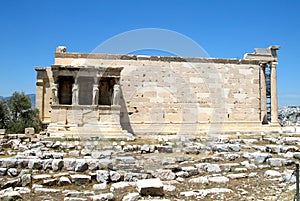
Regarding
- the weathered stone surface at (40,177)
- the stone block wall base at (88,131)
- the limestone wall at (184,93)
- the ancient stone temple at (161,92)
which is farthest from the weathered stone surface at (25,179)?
the limestone wall at (184,93)

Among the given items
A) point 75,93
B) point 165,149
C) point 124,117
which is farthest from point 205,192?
point 124,117

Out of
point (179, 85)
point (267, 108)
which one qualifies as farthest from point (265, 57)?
point (179, 85)

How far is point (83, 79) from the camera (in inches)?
703

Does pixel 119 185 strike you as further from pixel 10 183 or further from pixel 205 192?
pixel 10 183

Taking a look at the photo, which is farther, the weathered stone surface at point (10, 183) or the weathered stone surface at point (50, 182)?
the weathered stone surface at point (50, 182)

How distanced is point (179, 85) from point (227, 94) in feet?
11.6

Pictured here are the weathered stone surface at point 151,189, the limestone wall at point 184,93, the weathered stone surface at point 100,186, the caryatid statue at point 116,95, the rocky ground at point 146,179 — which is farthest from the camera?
the limestone wall at point 184,93

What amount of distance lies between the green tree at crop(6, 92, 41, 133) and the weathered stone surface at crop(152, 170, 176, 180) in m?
14.3

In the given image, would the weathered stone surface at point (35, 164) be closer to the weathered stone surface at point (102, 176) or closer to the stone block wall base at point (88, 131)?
the weathered stone surface at point (102, 176)

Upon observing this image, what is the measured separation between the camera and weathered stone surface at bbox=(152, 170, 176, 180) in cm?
676

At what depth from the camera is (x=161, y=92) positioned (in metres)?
21.0

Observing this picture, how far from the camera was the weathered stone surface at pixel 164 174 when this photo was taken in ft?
22.2

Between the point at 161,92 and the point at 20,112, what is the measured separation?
31.0 ft

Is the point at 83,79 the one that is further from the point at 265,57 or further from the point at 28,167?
the point at 265,57
